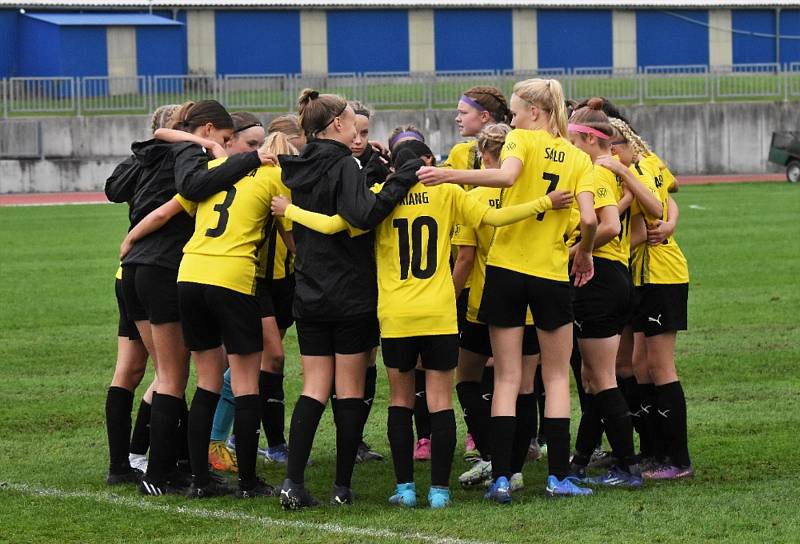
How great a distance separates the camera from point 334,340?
675 cm

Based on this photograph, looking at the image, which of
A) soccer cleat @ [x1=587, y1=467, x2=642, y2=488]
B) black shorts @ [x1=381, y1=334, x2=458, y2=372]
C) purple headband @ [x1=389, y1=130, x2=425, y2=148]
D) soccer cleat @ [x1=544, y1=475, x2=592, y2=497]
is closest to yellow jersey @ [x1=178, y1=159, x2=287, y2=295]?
black shorts @ [x1=381, y1=334, x2=458, y2=372]

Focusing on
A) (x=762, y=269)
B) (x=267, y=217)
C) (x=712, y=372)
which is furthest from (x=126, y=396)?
(x=762, y=269)

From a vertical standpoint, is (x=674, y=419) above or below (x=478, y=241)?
below

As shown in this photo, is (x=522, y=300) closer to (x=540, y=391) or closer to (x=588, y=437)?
(x=588, y=437)

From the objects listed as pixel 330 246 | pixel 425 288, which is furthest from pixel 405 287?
pixel 330 246

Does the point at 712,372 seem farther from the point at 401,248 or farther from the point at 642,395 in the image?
the point at 401,248

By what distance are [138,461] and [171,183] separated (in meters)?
1.68

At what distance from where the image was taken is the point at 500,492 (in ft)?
21.9

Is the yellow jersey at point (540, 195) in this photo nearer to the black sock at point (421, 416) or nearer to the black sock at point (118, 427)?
the black sock at point (421, 416)

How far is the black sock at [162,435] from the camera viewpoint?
7059mm

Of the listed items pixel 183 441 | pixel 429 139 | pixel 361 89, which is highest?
pixel 361 89

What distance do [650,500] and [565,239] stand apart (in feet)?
4.76

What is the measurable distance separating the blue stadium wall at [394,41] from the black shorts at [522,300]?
133ft

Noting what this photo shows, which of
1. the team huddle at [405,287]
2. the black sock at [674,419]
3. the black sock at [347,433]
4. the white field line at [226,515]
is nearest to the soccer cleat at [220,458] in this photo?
the team huddle at [405,287]
